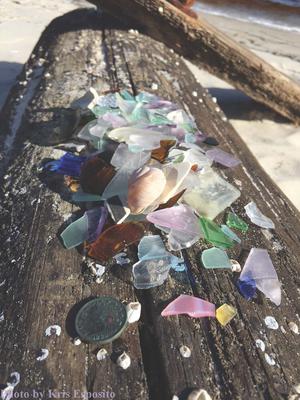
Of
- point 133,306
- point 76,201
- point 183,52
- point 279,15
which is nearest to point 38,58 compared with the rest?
point 183,52

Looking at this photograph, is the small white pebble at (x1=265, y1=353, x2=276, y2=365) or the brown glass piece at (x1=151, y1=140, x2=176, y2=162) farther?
the brown glass piece at (x1=151, y1=140, x2=176, y2=162)

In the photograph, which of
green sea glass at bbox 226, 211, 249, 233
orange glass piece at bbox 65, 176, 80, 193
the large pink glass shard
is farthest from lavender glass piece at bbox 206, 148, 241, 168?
the large pink glass shard

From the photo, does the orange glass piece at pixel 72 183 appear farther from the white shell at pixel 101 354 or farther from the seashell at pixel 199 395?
the seashell at pixel 199 395

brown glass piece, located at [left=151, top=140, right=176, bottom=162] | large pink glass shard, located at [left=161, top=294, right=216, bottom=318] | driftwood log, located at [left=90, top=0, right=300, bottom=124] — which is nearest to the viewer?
large pink glass shard, located at [left=161, top=294, right=216, bottom=318]

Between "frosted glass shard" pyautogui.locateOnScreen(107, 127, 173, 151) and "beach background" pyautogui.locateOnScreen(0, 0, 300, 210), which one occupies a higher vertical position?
"frosted glass shard" pyautogui.locateOnScreen(107, 127, 173, 151)

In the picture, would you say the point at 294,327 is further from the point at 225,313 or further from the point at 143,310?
the point at 143,310

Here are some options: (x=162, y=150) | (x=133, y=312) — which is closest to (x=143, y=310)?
(x=133, y=312)

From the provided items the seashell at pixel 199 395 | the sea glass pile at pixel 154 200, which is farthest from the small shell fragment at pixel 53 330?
the seashell at pixel 199 395

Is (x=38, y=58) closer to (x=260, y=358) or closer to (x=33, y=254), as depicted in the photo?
(x=33, y=254)

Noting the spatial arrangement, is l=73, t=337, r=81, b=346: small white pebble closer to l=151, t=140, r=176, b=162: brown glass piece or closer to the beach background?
l=151, t=140, r=176, b=162: brown glass piece
